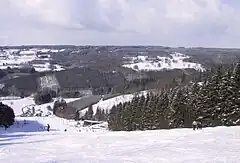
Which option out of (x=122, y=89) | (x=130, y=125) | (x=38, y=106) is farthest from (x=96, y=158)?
(x=122, y=89)

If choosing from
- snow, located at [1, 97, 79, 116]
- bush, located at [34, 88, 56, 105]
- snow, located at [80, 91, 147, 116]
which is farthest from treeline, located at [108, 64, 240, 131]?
bush, located at [34, 88, 56, 105]

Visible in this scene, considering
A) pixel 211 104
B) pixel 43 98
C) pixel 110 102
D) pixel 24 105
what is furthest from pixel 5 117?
pixel 43 98

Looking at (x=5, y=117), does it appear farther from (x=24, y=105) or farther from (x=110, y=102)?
(x=24, y=105)

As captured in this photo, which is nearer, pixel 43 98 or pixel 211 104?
pixel 211 104

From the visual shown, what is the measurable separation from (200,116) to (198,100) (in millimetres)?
1461

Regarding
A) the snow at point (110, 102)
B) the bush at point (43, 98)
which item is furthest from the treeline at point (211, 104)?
the bush at point (43, 98)

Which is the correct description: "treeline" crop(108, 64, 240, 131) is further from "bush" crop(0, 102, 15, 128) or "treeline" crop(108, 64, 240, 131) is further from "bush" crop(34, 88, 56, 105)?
"bush" crop(34, 88, 56, 105)

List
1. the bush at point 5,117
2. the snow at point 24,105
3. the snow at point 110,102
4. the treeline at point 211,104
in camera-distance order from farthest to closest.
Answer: the snow at point 24,105 → the snow at point 110,102 → the bush at point 5,117 → the treeline at point 211,104

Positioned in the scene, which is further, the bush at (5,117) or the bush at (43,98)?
the bush at (43,98)

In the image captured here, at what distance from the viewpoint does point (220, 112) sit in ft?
118

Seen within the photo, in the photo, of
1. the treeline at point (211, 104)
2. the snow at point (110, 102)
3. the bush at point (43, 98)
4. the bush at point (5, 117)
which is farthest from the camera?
the bush at point (43, 98)

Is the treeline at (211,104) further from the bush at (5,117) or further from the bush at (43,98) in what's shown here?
the bush at (43,98)

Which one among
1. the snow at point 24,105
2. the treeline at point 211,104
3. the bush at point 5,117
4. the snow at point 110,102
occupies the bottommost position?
the snow at point 24,105

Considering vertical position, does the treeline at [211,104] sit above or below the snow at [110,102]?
above
